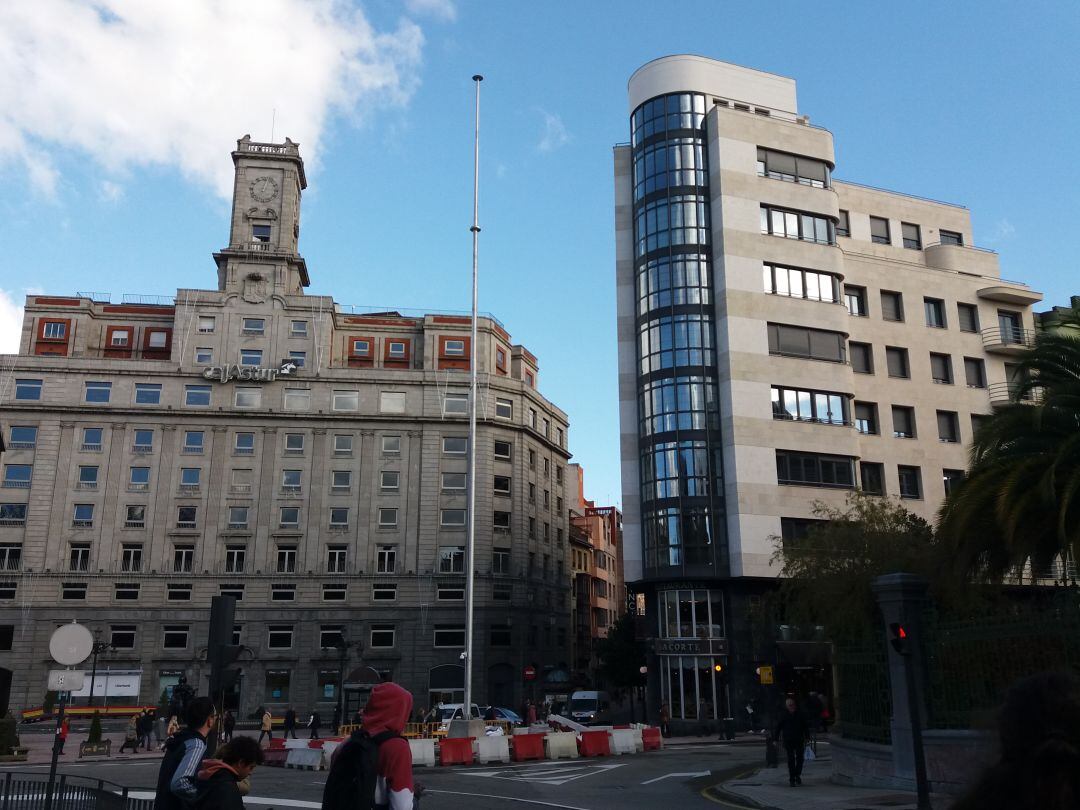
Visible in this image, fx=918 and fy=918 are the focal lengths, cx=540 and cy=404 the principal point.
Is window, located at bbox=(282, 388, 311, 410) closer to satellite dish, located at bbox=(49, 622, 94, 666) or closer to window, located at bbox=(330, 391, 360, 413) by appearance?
window, located at bbox=(330, 391, 360, 413)

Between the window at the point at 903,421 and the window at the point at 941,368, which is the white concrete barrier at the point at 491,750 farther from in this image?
the window at the point at 941,368

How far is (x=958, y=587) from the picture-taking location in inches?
711

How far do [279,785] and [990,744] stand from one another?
21.8 meters

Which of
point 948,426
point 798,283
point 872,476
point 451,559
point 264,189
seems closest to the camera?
point 798,283

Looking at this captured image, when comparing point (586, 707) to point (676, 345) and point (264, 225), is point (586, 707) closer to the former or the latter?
point (676, 345)

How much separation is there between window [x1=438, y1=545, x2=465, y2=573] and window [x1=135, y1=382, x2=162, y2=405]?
68.9ft

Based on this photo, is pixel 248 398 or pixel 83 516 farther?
pixel 248 398

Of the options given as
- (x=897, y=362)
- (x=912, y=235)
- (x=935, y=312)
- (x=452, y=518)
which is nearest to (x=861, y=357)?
(x=897, y=362)

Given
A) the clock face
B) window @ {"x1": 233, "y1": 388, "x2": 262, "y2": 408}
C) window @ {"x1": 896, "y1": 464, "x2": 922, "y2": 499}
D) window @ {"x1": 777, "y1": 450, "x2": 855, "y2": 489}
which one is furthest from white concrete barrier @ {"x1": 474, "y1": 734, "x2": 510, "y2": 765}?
the clock face

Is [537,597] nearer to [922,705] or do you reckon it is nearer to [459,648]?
[459,648]

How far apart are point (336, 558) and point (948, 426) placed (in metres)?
37.6

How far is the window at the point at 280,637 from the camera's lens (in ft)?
186

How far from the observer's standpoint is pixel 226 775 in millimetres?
5750

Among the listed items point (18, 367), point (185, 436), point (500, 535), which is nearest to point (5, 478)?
point (18, 367)
